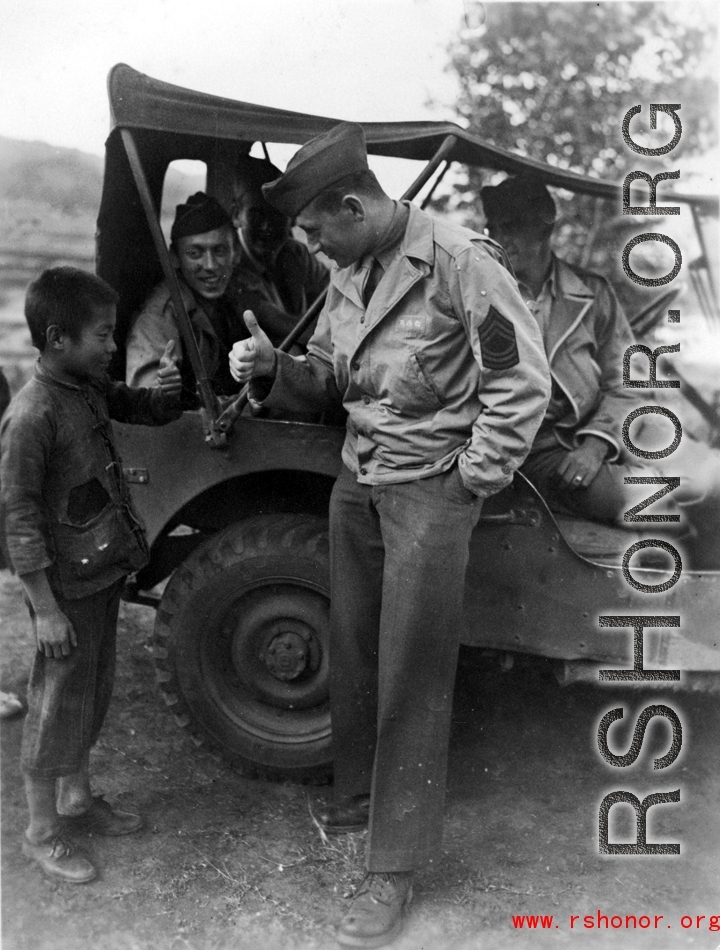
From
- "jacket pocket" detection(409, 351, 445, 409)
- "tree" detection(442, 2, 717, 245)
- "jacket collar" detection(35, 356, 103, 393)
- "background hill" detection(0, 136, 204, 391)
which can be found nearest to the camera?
"jacket pocket" detection(409, 351, 445, 409)

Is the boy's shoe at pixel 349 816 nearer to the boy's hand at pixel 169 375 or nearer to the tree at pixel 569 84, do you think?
the boy's hand at pixel 169 375

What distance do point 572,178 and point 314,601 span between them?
1722 mm

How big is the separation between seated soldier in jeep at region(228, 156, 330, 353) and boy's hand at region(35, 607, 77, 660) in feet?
4.12

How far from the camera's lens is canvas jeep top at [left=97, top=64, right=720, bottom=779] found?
2789 mm

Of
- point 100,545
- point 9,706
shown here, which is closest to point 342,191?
point 100,545

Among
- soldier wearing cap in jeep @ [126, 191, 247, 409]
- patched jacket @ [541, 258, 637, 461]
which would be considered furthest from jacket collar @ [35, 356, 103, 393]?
patched jacket @ [541, 258, 637, 461]

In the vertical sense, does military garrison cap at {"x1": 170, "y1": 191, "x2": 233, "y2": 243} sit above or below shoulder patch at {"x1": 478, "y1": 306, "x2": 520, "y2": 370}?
above

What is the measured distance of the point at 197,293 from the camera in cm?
317

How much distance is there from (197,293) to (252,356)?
0.72 meters

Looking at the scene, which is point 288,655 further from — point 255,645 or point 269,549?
point 269,549

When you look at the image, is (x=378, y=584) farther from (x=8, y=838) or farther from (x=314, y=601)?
(x=8, y=838)

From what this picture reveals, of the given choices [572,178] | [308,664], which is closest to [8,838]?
[308,664]

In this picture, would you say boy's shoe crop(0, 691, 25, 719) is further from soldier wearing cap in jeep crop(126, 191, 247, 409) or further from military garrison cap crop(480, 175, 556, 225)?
military garrison cap crop(480, 175, 556, 225)

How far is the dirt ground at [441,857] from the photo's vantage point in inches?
96.7
